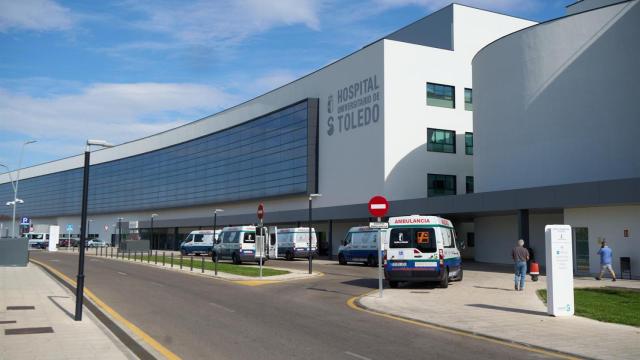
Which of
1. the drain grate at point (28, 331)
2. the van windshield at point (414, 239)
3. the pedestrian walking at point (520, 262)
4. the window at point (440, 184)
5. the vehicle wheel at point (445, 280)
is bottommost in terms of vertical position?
the drain grate at point (28, 331)

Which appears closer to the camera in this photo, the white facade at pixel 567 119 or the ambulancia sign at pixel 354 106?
the white facade at pixel 567 119

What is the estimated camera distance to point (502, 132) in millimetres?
36812

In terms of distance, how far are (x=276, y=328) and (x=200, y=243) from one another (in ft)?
153

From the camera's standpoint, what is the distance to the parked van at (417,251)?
2130 centimetres

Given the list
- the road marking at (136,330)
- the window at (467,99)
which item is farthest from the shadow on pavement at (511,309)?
the window at (467,99)

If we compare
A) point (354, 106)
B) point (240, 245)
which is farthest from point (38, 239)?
point (354, 106)

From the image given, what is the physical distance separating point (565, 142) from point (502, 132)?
4651mm

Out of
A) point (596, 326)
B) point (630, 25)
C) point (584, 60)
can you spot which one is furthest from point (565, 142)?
point (596, 326)

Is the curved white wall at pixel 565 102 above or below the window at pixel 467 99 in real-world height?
below

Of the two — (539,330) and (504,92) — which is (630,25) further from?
(539,330)

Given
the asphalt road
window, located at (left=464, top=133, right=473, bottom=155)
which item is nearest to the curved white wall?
window, located at (left=464, top=133, right=473, bottom=155)

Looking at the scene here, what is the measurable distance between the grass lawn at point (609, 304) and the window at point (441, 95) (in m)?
30.1

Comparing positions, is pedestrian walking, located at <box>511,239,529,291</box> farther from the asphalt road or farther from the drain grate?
the drain grate

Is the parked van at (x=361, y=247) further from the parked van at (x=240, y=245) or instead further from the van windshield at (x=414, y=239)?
the van windshield at (x=414, y=239)
